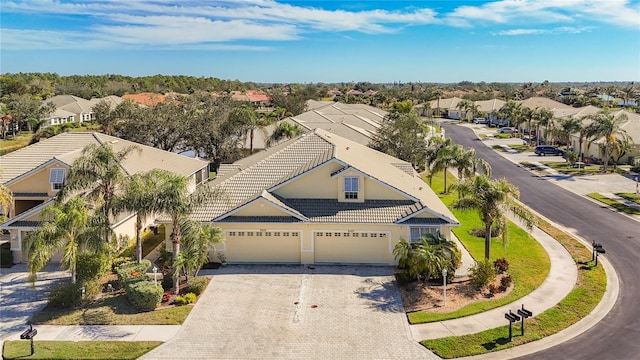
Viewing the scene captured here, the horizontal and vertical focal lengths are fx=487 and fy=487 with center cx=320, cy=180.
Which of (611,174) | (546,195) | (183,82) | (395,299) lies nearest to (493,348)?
(395,299)

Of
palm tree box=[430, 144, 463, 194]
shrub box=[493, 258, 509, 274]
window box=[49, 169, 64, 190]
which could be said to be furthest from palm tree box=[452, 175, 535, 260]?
window box=[49, 169, 64, 190]

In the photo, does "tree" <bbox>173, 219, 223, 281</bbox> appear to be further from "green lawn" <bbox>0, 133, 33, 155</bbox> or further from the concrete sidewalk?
"green lawn" <bbox>0, 133, 33, 155</bbox>

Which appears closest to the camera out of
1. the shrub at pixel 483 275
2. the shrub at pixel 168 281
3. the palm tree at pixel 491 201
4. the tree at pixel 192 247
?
the tree at pixel 192 247

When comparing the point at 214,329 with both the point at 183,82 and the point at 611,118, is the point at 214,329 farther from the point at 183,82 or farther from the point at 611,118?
the point at 183,82

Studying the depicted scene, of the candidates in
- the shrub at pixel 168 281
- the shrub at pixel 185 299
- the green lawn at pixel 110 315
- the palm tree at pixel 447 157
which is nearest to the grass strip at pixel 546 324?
the shrub at pixel 185 299

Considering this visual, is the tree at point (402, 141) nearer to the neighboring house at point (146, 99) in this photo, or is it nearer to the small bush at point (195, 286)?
the small bush at point (195, 286)

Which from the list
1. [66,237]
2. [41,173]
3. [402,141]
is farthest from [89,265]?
[402,141]
